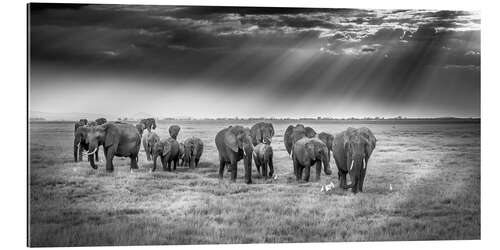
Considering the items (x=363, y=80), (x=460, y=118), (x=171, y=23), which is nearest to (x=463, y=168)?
(x=460, y=118)

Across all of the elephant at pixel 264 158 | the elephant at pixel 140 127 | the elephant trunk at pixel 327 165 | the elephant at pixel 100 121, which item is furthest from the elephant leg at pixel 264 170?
the elephant at pixel 100 121

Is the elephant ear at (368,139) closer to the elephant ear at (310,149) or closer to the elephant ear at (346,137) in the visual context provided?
the elephant ear at (346,137)

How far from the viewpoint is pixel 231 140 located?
11805 millimetres

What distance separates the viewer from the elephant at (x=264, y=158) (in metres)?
11.7

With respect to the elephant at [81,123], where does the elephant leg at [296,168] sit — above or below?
below

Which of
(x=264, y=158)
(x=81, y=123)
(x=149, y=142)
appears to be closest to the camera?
(x=81, y=123)

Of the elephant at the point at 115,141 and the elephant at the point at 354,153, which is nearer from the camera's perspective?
the elephant at the point at 115,141

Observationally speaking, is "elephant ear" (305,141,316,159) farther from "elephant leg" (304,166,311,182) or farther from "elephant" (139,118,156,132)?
"elephant" (139,118,156,132)

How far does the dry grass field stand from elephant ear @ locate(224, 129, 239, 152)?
0.56 feet

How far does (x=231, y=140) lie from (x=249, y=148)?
0.29 metres

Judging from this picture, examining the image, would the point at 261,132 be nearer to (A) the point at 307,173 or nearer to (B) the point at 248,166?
(B) the point at 248,166

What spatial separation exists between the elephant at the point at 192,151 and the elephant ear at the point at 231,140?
40cm

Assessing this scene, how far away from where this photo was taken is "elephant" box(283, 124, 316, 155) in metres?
11.9

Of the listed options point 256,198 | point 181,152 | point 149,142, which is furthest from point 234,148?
point 149,142
